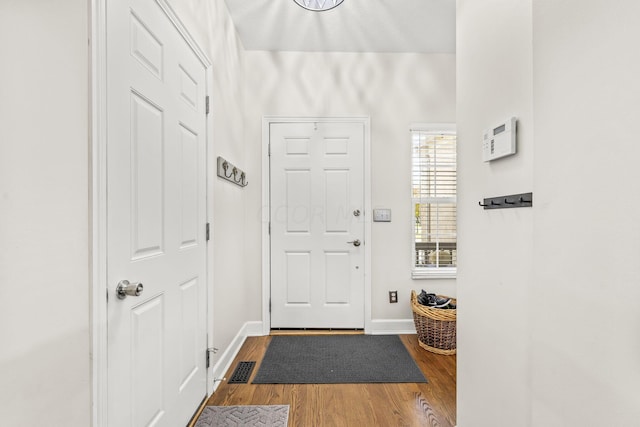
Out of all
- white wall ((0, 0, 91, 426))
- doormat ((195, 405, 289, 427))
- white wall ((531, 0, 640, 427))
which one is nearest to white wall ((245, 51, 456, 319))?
doormat ((195, 405, 289, 427))

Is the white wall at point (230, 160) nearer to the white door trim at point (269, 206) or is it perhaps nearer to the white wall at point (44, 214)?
the white door trim at point (269, 206)

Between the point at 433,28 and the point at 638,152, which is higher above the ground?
the point at 433,28

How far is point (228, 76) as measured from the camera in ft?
7.95

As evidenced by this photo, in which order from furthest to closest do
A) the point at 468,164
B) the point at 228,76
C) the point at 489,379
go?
the point at 228,76
the point at 468,164
the point at 489,379

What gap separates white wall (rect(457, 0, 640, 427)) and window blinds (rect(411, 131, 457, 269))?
179 centimetres

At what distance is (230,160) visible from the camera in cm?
246

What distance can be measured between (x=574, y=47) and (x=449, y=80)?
103 inches

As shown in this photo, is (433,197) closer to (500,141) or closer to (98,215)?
(500,141)

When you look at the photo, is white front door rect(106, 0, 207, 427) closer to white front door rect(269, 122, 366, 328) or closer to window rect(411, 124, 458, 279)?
white front door rect(269, 122, 366, 328)

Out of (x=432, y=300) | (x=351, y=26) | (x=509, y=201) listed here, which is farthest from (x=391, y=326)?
(x=351, y=26)

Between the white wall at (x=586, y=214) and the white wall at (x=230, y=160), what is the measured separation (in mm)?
1673

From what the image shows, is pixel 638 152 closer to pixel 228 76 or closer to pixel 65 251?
pixel 65 251

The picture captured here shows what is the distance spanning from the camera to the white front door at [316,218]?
299 cm

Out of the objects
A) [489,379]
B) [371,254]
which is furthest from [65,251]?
A: [371,254]
